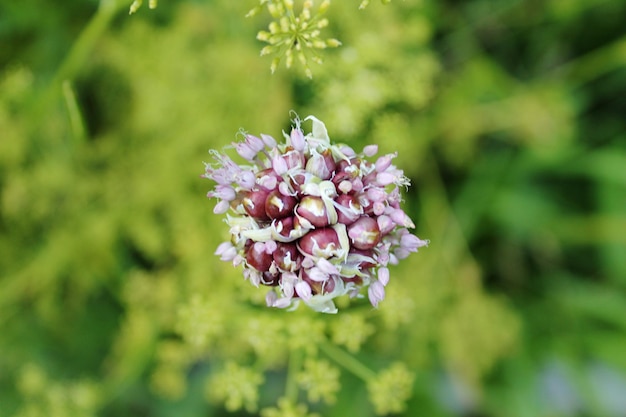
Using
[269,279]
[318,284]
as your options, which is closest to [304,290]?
[318,284]

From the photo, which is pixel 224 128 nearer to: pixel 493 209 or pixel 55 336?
pixel 55 336

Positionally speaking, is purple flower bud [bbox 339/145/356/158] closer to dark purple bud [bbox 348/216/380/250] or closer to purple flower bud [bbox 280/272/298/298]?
dark purple bud [bbox 348/216/380/250]

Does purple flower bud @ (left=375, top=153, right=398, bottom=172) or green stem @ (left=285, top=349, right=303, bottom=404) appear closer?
purple flower bud @ (left=375, top=153, right=398, bottom=172)

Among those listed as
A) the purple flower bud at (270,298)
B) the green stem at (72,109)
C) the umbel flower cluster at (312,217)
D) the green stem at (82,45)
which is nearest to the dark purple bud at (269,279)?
the umbel flower cluster at (312,217)

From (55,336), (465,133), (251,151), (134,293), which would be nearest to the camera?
(251,151)

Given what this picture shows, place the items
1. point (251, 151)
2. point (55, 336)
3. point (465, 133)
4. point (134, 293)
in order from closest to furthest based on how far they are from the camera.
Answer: point (251, 151) → point (134, 293) → point (55, 336) → point (465, 133)

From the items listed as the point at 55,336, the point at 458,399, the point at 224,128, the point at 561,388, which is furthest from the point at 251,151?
the point at 561,388

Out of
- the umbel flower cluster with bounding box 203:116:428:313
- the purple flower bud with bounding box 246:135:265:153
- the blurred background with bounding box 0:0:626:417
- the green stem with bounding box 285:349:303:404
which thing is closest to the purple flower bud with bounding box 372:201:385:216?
the umbel flower cluster with bounding box 203:116:428:313
